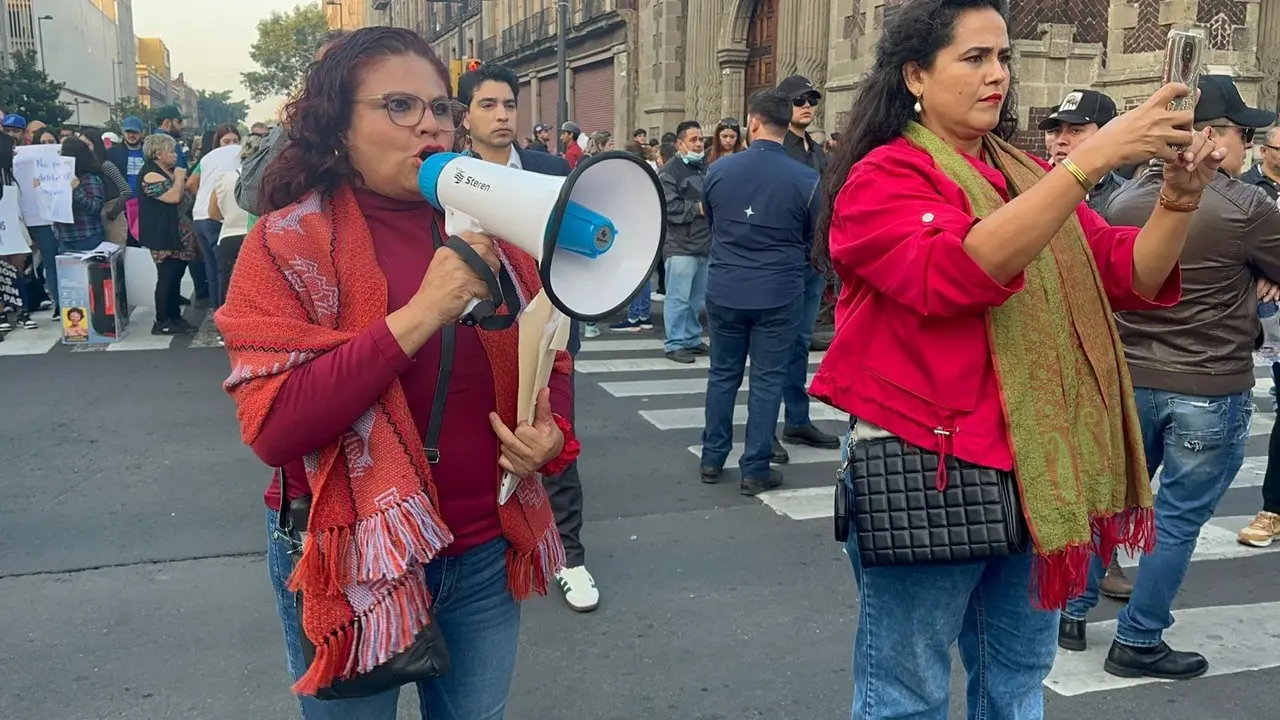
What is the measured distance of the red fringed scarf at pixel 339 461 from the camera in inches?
69.2

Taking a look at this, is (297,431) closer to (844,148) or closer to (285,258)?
(285,258)

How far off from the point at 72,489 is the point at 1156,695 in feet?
16.9

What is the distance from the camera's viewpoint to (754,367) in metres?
5.66

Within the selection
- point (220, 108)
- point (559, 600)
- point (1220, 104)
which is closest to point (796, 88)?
point (1220, 104)

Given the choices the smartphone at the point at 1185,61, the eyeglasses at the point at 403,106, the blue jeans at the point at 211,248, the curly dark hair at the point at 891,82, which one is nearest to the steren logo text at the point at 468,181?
the eyeglasses at the point at 403,106

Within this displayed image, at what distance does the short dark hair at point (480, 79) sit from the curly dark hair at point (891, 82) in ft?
8.42

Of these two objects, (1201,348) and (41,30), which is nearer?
(1201,348)

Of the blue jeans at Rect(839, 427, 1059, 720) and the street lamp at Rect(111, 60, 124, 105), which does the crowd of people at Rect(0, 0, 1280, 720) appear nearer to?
the blue jeans at Rect(839, 427, 1059, 720)

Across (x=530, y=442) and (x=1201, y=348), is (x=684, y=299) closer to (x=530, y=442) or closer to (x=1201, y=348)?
(x=1201, y=348)

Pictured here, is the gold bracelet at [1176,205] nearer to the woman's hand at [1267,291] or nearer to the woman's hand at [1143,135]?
the woman's hand at [1143,135]

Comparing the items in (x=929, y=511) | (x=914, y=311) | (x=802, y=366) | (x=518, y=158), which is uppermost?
(x=518, y=158)

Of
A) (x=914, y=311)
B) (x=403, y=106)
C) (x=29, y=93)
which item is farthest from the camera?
(x=29, y=93)

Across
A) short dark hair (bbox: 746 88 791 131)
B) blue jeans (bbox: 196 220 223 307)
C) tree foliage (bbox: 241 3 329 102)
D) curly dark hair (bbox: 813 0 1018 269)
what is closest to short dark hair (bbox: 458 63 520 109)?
short dark hair (bbox: 746 88 791 131)

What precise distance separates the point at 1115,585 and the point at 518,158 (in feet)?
9.93
